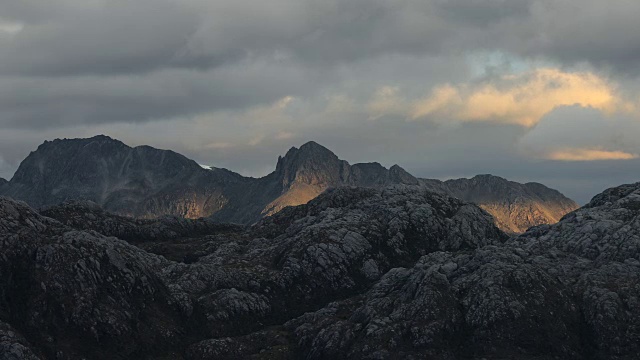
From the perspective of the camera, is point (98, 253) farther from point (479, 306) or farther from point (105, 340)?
point (479, 306)

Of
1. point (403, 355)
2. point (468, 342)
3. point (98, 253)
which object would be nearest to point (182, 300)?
point (98, 253)

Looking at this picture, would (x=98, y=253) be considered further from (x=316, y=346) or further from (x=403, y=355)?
(x=403, y=355)

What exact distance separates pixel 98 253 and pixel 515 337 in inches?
4325

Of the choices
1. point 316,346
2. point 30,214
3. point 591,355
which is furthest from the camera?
point 30,214

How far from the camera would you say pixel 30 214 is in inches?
7456

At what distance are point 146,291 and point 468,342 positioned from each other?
8539cm

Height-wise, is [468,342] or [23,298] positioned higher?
[23,298]

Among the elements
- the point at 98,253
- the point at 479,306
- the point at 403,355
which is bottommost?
the point at 403,355

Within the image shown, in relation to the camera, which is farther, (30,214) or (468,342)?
(30,214)

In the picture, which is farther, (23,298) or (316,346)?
(316,346)

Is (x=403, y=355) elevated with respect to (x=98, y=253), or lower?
lower

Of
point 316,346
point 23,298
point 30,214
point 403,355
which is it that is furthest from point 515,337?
point 30,214

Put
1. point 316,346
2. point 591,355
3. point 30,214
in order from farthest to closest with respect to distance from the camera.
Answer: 1. point 30,214
2. point 316,346
3. point 591,355

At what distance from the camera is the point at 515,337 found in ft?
541
